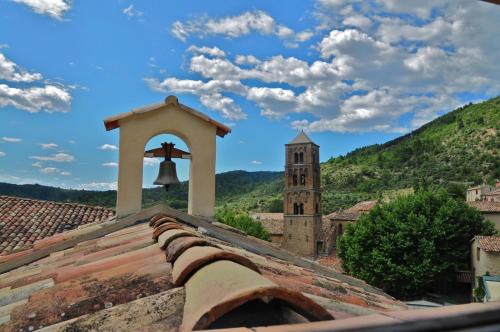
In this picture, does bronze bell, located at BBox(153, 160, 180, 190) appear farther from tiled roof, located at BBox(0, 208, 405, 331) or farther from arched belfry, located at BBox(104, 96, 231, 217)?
tiled roof, located at BBox(0, 208, 405, 331)

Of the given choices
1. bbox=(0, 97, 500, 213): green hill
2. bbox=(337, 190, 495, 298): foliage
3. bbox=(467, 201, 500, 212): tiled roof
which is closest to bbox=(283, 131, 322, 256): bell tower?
bbox=(467, 201, 500, 212): tiled roof

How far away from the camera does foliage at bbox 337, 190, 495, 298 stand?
23203 millimetres

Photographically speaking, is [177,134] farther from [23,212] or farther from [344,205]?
[344,205]

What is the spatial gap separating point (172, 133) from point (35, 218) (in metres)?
9.31

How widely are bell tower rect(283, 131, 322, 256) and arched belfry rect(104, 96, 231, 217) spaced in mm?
40428

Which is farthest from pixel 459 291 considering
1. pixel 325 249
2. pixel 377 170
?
pixel 377 170

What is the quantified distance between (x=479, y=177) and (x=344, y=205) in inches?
899

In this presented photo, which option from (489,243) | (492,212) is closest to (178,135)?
(489,243)

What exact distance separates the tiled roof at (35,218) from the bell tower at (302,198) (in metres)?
32.9

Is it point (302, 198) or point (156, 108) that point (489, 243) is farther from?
point (302, 198)

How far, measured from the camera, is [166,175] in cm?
562

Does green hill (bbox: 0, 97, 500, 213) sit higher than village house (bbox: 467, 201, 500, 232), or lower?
higher

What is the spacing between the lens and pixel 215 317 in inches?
44.4

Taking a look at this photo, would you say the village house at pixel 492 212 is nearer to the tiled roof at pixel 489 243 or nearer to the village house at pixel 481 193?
the tiled roof at pixel 489 243
